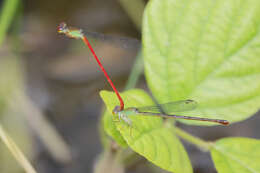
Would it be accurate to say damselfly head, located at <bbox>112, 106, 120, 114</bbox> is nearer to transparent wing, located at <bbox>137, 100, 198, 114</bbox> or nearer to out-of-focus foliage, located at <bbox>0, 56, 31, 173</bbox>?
transparent wing, located at <bbox>137, 100, 198, 114</bbox>

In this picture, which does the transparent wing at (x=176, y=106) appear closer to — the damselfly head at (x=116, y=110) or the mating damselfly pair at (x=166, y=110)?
the mating damselfly pair at (x=166, y=110)

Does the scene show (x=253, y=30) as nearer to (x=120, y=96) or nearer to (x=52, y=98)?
(x=120, y=96)

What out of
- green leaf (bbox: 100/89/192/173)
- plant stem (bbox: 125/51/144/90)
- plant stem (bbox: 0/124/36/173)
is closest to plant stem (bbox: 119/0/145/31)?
plant stem (bbox: 125/51/144/90)

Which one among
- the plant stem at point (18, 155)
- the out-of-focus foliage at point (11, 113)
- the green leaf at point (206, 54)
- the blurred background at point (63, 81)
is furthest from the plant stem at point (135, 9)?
the plant stem at point (18, 155)

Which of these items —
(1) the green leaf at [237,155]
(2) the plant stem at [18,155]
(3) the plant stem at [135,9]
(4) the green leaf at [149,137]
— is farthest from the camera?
(3) the plant stem at [135,9]

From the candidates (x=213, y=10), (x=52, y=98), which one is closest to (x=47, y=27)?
(x=52, y=98)

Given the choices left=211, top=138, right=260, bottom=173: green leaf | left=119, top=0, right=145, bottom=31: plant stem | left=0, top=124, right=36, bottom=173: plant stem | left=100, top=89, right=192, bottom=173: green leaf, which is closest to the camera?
left=100, top=89, right=192, bottom=173: green leaf
